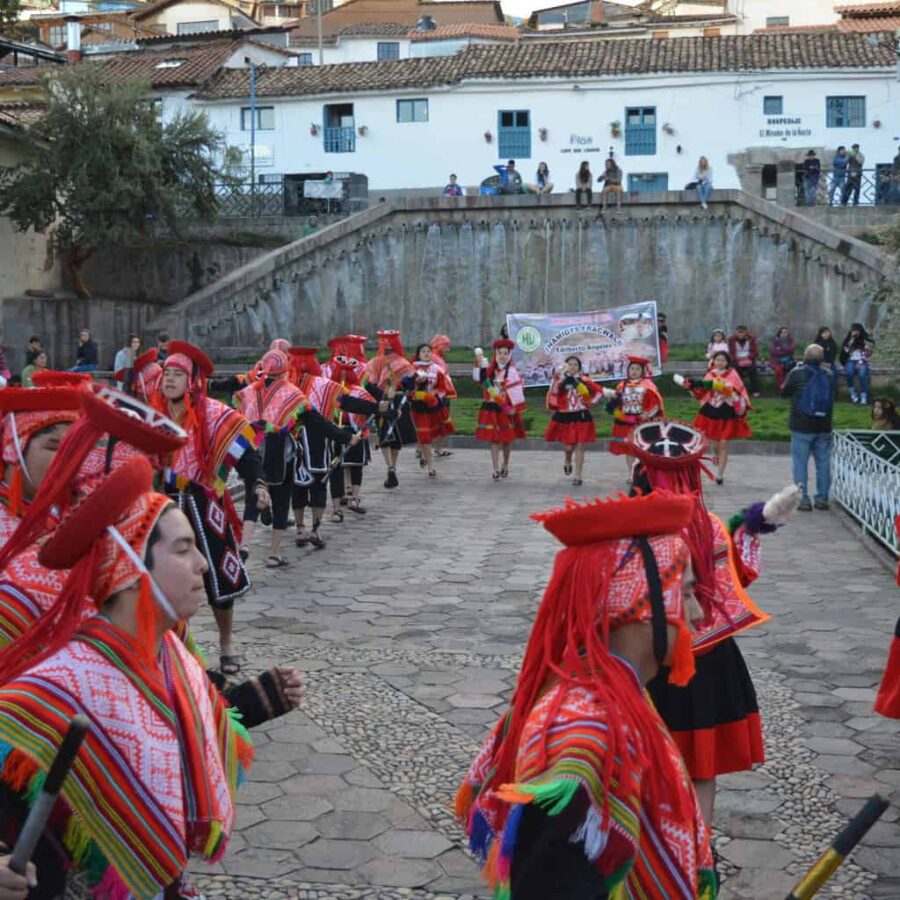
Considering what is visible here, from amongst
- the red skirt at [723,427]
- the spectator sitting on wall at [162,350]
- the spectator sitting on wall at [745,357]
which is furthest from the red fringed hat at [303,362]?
the spectator sitting on wall at [745,357]

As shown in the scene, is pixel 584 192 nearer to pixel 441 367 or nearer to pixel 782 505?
pixel 441 367

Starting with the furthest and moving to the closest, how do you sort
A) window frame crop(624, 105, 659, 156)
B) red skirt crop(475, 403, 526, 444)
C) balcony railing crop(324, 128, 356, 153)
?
1. balcony railing crop(324, 128, 356, 153)
2. window frame crop(624, 105, 659, 156)
3. red skirt crop(475, 403, 526, 444)

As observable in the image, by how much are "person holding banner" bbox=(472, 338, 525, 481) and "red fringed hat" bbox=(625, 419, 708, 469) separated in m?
13.0

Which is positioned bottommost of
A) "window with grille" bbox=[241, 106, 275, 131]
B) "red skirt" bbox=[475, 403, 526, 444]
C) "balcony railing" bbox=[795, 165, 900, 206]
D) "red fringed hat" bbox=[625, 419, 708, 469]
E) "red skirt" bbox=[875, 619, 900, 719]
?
"red skirt" bbox=[475, 403, 526, 444]

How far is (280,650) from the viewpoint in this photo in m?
9.36

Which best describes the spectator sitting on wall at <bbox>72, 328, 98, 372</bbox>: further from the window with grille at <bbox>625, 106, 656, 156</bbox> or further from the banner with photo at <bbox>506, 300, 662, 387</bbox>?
the window with grille at <bbox>625, 106, 656, 156</bbox>

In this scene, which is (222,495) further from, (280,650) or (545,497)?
(545,497)

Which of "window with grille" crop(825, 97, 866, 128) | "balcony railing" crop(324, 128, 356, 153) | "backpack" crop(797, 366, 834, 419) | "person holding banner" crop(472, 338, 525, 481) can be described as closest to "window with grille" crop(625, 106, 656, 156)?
"window with grille" crop(825, 97, 866, 128)

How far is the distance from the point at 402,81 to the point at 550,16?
839 inches

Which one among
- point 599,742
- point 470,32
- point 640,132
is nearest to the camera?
point 599,742

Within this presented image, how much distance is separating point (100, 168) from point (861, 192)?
20546 millimetres

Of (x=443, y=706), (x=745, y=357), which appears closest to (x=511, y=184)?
(x=745, y=357)

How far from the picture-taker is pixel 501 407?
18922mm

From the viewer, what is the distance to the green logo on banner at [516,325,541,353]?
94.8 ft
